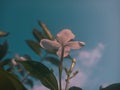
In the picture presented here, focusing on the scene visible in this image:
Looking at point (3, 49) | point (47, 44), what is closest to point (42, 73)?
point (47, 44)

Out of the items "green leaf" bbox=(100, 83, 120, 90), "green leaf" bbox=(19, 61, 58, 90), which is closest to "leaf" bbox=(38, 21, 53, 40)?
"green leaf" bbox=(19, 61, 58, 90)

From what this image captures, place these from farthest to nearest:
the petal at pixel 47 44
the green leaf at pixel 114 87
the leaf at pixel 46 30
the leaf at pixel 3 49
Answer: the leaf at pixel 3 49 < the leaf at pixel 46 30 < the petal at pixel 47 44 < the green leaf at pixel 114 87

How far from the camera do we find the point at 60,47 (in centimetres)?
72

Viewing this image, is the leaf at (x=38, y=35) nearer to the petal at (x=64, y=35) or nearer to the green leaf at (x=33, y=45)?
the green leaf at (x=33, y=45)

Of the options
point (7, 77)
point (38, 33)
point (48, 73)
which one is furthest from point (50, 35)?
point (7, 77)

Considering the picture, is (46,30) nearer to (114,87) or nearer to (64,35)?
(64,35)

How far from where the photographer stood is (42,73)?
0.64 m

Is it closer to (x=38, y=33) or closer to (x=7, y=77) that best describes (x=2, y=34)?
(x=38, y=33)

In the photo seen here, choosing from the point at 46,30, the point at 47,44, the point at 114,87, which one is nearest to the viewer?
the point at 114,87

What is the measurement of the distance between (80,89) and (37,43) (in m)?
0.32

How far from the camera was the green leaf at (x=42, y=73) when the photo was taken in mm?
618

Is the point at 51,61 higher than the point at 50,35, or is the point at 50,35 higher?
the point at 50,35

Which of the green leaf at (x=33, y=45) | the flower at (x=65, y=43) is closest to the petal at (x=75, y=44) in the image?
the flower at (x=65, y=43)

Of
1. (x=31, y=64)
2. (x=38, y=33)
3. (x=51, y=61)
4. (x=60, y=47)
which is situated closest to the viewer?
(x=31, y=64)
